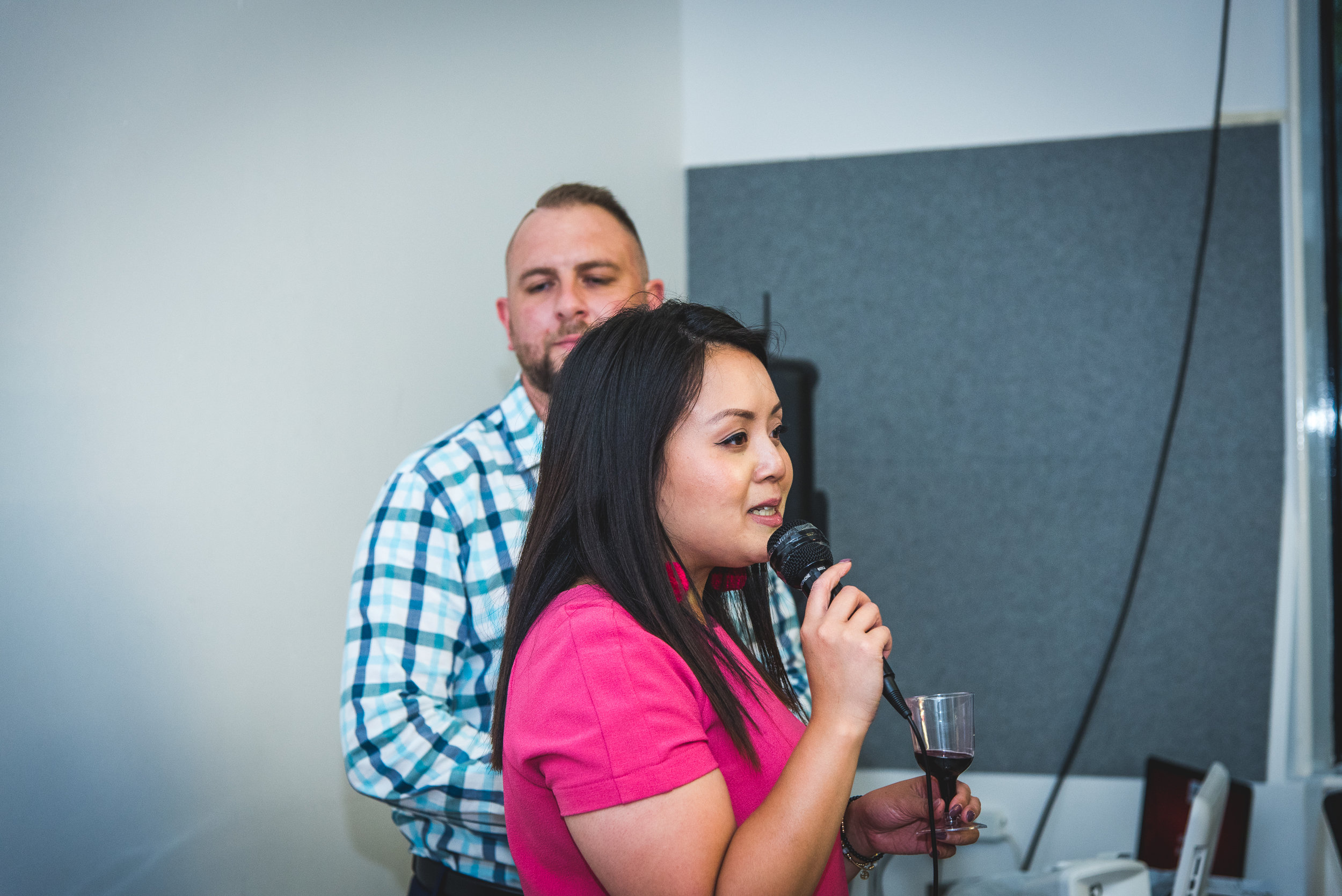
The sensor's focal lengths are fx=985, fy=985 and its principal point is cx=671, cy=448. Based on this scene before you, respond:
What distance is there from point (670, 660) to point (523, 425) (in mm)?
705

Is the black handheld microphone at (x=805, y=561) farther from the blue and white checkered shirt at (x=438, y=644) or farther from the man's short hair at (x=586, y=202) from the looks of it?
the man's short hair at (x=586, y=202)

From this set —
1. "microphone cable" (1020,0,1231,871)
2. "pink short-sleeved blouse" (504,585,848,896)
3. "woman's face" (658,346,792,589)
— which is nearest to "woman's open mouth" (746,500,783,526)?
"woman's face" (658,346,792,589)

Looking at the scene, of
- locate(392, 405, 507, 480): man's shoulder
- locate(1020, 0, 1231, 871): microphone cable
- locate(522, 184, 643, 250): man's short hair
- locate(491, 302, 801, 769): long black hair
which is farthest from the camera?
locate(1020, 0, 1231, 871): microphone cable

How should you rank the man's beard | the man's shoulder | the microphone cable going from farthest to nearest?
the microphone cable < the man's beard < the man's shoulder

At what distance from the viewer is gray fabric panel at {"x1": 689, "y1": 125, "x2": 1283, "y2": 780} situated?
2518 mm

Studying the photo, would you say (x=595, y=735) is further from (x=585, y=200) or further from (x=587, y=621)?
(x=585, y=200)

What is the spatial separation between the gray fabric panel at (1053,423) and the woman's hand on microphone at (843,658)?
A: 1887mm

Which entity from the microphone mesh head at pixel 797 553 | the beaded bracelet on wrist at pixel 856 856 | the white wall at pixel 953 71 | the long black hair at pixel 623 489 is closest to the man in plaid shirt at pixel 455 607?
the long black hair at pixel 623 489

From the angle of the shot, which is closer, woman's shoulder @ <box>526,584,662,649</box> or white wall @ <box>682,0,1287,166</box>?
woman's shoulder @ <box>526,584,662,649</box>

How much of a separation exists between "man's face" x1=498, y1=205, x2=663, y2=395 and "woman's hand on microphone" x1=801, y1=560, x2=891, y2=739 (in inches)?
29.3

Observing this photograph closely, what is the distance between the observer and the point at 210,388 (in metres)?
1.23

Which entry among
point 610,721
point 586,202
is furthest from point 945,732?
point 586,202

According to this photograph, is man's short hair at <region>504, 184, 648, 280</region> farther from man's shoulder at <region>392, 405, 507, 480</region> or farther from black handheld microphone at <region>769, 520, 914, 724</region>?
black handheld microphone at <region>769, 520, 914, 724</region>

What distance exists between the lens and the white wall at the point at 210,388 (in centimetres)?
100
